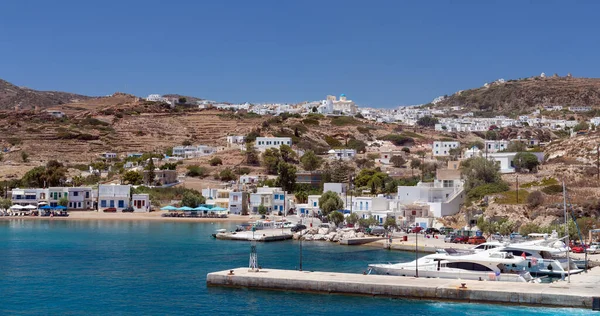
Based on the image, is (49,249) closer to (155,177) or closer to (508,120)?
(155,177)

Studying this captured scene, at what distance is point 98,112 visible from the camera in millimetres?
138125

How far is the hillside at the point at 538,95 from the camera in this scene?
172 m

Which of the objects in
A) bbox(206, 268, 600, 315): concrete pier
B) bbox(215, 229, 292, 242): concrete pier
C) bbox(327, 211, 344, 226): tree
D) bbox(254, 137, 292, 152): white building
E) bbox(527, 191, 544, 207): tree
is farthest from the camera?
bbox(254, 137, 292, 152): white building

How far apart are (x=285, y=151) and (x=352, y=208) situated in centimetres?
3933

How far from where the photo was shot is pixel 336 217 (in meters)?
57.3

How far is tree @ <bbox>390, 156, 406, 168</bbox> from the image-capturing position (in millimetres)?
97938

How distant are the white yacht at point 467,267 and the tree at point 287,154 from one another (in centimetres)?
6676

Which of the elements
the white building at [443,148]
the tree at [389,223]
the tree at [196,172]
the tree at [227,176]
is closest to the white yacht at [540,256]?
the tree at [389,223]

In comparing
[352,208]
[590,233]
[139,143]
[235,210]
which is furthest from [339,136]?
[590,233]

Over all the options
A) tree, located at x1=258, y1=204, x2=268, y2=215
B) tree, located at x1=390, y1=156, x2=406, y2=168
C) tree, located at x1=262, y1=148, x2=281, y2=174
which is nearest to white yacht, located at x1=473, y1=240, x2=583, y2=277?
tree, located at x1=258, y1=204, x2=268, y2=215

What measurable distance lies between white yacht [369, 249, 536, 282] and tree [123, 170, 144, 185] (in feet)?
186

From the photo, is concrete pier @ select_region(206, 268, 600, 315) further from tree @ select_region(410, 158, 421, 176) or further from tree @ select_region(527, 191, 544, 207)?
tree @ select_region(410, 158, 421, 176)

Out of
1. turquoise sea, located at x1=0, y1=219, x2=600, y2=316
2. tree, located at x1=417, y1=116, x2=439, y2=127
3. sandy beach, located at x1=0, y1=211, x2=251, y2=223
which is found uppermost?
tree, located at x1=417, y1=116, x2=439, y2=127

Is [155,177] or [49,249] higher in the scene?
[155,177]
